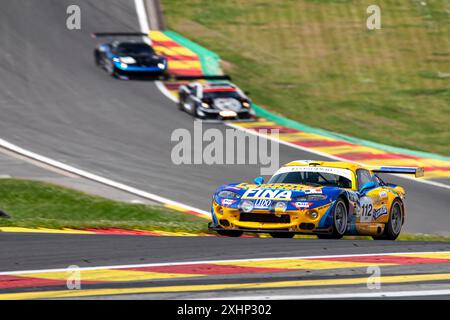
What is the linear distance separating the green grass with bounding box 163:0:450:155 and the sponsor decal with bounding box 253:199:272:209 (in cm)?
1466

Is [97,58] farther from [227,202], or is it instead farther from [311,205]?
[311,205]

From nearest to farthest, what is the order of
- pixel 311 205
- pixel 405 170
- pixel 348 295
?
pixel 348 295, pixel 311 205, pixel 405 170

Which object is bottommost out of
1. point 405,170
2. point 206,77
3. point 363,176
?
point 363,176

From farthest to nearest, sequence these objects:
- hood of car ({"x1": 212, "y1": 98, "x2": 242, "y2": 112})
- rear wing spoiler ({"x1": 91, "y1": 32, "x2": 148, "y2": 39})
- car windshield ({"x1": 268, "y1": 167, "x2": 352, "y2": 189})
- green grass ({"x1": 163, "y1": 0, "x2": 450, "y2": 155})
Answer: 1. rear wing spoiler ({"x1": 91, "y1": 32, "x2": 148, "y2": 39})
2. green grass ({"x1": 163, "y1": 0, "x2": 450, "y2": 155})
3. hood of car ({"x1": 212, "y1": 98, "x2": 242, "y2": 112})
4. car windshield ({"x1": 268, "y1": 167, "x2": 352, "y2": 189})

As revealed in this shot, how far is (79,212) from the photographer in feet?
63.9

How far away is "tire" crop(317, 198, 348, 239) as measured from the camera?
14.1m

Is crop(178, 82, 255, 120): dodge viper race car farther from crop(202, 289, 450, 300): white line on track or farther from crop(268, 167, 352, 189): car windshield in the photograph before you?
crop(202, 289, 450, 300): white line on track

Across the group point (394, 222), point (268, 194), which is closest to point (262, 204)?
point (268, 194)

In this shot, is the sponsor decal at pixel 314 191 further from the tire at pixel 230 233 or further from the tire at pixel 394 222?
the tire at pixel 394 222

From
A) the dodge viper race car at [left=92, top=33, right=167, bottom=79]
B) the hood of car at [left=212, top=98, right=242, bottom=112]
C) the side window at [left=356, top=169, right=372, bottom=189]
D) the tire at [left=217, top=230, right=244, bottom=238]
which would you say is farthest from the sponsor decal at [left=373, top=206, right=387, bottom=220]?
the dodge viper race car at [left=92, top=33, right=167, bottom=79]

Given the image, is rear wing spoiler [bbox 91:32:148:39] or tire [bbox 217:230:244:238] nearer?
tire [bbox 217:230:244:238]

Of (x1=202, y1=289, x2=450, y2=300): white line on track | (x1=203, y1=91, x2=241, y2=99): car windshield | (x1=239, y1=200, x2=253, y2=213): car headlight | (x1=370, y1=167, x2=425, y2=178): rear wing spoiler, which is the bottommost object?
(x1=202, y1=289, x2=450, y2=300): white line on track

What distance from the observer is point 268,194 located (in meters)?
14.3

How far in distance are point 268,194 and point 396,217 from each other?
2.67 meters
